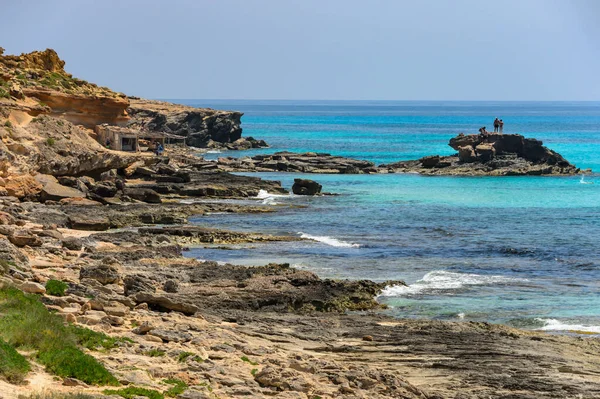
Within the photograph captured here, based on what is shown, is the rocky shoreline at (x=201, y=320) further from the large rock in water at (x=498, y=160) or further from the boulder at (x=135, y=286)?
the large rock in water at (x=498, y=160)

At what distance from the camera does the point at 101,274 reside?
2194cm

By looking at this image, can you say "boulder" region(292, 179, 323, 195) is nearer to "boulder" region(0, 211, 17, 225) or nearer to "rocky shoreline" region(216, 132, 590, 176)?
"rocky shoreline" region(216, 132, 590, 176)

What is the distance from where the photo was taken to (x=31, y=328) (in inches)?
559

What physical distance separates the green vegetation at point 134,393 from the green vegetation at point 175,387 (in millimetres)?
269

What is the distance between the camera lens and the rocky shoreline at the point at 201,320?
14852mm

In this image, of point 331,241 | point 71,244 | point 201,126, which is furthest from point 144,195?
point 201,126

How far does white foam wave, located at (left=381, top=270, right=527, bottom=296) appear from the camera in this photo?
2687 centimetres

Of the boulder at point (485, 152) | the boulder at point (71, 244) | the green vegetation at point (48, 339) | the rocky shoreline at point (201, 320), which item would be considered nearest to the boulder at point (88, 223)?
the rocky shoreline at point (201, 320)

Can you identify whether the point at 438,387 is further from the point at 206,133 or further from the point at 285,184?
the point at 206,133

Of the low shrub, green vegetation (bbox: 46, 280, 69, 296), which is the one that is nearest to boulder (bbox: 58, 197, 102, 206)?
green vegetation (bbox: 46, 280, 69, 296)

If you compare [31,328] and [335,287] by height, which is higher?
[31,328]

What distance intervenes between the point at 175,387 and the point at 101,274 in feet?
29.3

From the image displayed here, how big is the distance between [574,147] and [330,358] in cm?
10739

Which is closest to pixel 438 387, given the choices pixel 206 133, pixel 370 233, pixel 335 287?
pixel 335 287
